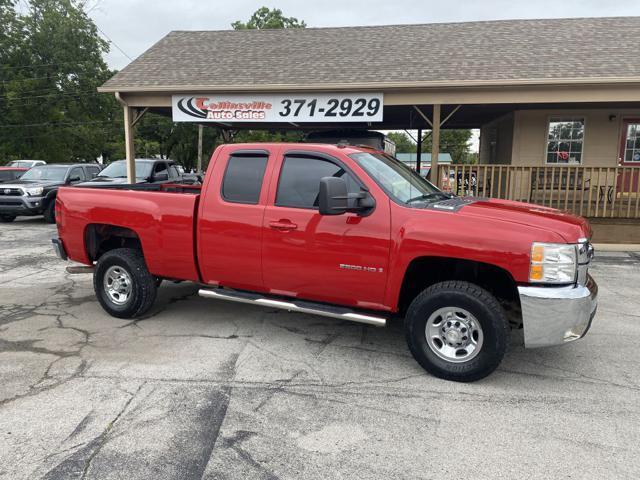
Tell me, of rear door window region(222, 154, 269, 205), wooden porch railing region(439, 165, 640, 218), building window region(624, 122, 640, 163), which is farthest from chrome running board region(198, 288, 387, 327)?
building window region(624, 122, 640, 163)

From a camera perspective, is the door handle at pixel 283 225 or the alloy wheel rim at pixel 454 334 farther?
the door handle at pixel 283 225

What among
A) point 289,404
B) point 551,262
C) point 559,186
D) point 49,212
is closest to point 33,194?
point 49,212

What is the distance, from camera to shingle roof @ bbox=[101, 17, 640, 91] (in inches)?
415

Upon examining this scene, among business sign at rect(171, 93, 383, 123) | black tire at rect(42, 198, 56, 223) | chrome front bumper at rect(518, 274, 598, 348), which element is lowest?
black tire at rect(42, 198, 56, 223)

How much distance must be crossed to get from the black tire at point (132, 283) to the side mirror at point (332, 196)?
2.40m

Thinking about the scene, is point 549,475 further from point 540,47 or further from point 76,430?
point 540,47

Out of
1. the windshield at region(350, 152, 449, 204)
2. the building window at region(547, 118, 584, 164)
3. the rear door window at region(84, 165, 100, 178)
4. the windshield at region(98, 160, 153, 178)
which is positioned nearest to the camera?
the windshield at region(350, 152, 449, 204)

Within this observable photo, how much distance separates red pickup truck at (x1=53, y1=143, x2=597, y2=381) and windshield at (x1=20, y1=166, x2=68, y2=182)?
11105 mm

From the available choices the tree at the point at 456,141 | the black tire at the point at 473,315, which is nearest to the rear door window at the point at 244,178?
the black tire at the point at 473,315

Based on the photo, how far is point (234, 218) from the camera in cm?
473

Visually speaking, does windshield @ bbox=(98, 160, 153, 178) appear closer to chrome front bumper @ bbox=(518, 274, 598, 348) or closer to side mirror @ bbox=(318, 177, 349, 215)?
side mirror @ bbox=(318, 177, 349, 215)

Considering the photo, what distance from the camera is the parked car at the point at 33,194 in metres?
13.9

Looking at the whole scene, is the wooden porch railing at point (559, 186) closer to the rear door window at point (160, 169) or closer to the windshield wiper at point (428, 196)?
the windshield wiper at point (428, 196)

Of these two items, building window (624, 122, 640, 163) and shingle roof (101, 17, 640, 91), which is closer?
shingle roof (101, 17, 640, 91)
